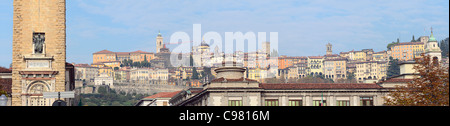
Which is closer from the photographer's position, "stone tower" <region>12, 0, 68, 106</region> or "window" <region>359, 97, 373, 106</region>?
"stone tower" <region>12, 0, 68, 106</region>

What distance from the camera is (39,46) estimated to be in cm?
6131

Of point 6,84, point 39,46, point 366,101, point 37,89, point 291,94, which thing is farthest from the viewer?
point 366,101

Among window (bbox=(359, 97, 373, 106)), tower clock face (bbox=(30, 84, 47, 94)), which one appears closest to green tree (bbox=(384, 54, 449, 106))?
window (bbox=(359, 97, 373, 106))

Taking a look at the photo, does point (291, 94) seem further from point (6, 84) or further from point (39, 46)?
point (6, 84)

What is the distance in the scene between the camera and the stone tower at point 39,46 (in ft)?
198

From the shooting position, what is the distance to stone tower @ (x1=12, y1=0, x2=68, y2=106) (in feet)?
198

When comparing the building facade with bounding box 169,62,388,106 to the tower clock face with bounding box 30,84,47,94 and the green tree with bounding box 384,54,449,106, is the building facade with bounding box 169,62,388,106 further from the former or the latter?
the tower clock face with bounding box 30,84,47,94

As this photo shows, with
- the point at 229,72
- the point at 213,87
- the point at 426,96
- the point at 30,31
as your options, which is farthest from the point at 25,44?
the point at 426,96

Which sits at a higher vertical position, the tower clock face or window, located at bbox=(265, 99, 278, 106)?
the tower clock face

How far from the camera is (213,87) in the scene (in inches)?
2842

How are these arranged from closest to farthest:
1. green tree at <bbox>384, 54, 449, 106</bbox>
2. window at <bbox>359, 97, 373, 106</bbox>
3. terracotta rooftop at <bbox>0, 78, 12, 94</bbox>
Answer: green tree at <bbox>384, 54, 449, 106</bbox>
terracotta rooftop at <bbox>0, 78, 12, 94</bbox>
window at <bbox>359, 97, 373, 106</bbox>

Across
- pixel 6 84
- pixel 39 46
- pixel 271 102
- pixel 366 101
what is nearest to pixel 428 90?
pixel 366 101
